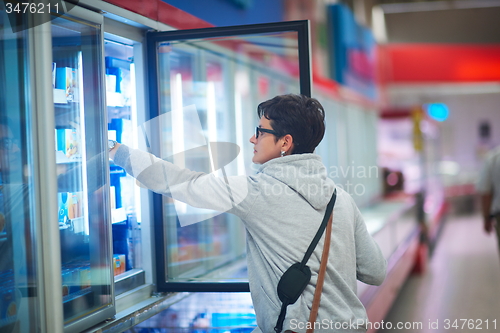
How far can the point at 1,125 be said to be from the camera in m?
1.95

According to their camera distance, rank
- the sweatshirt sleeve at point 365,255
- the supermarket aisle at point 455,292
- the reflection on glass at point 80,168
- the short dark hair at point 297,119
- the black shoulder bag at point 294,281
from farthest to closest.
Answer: the supermarket aisle at point 455,292
the reflection on glass at point 80,168
the sweatshirt sleeve at point 365,255
the short dark hair at point 297,119
the black shoulder bag at point 294,281

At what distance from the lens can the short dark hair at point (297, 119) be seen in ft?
6.33

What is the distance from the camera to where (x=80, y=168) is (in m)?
2.32

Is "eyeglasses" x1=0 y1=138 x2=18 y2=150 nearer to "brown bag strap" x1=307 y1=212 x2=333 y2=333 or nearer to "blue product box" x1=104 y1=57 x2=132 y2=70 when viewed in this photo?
"blue product box" x1=104 y1=57 x2=132 y2=70

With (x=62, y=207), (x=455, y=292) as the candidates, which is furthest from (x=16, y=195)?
(x=455, y=292)

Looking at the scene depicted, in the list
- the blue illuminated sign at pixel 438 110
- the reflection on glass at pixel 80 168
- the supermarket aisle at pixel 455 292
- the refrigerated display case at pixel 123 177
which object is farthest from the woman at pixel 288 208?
the blue illuminated sign at pixel 438 110

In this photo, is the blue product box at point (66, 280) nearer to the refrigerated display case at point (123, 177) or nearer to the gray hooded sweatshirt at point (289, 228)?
the refrigerated display case at point (123, 177)

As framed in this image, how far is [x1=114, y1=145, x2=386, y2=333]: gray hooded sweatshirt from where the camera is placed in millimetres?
1872

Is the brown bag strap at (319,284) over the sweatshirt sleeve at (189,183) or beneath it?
beneath

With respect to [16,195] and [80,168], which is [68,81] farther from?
[16,195]

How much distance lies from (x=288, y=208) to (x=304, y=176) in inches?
5.0

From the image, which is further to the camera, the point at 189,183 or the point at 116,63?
the point at 116,63

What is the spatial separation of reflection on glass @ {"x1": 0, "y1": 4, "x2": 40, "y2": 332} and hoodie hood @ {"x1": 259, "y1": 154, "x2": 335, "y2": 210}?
0.90 meters

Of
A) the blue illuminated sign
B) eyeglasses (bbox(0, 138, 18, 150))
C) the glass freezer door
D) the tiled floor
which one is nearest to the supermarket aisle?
the tiled floor
